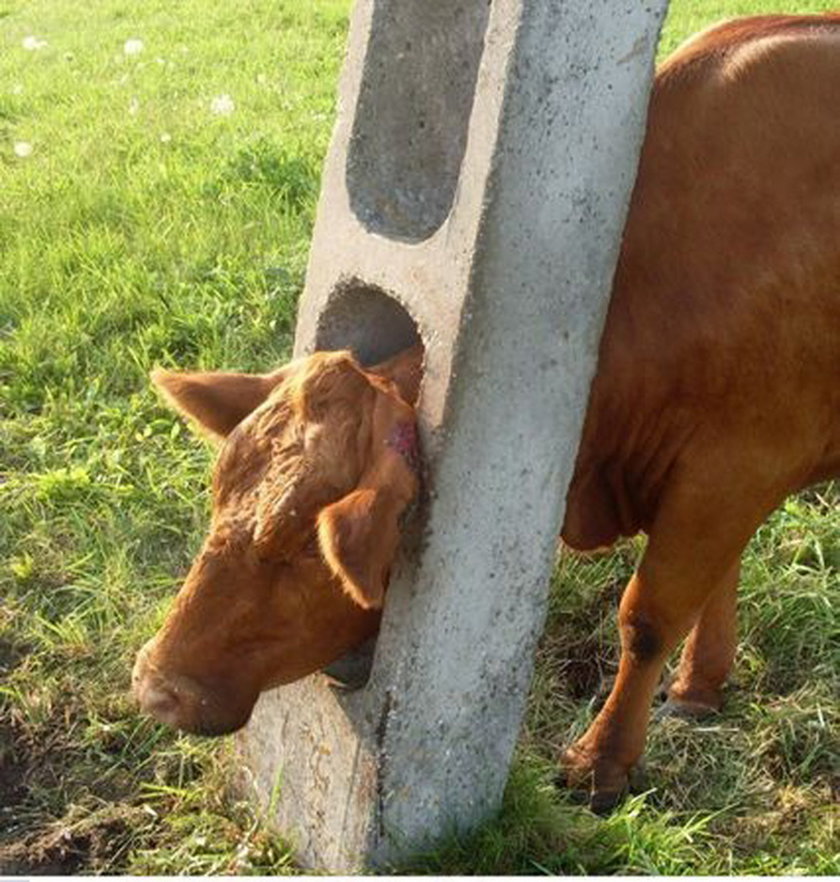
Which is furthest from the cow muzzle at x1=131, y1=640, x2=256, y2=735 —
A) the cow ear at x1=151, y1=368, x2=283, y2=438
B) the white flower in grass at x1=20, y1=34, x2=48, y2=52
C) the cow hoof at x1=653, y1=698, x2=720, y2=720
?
the white flower in grass at x1=20, y1=34, x2=48, y2=52

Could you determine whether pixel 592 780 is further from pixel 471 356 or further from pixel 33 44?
pixel 33 44

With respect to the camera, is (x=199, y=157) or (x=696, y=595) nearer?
(x=696, y=595)

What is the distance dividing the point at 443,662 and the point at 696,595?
0.71 m

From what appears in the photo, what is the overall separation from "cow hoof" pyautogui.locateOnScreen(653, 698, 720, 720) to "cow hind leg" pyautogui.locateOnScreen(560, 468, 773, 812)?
0.32 meters

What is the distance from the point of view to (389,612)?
3432 millimetres

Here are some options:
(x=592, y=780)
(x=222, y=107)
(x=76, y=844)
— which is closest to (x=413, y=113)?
(x=592, y=780)

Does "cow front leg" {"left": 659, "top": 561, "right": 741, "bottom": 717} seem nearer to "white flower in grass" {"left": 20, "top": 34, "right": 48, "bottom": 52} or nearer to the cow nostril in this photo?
the cow nostril

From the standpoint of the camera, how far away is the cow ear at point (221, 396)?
11.4 feet

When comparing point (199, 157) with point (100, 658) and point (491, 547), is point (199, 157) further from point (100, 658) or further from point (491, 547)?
point (491, 547)

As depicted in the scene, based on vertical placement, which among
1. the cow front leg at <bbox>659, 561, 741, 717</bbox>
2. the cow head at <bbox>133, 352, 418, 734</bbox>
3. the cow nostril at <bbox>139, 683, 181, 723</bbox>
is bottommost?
the cow front leg at <bbox>659, 561, 741, 717</bbox>

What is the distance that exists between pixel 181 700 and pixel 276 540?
384mm

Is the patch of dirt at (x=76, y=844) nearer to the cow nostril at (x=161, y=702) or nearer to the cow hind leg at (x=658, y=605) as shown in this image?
the cow nostril at (x=161, y=702)

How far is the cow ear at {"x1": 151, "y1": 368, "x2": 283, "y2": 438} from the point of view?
3.46m

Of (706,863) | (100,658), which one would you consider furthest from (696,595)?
(100,658)
